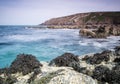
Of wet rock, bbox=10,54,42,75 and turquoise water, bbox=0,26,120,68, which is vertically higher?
wet rock, bbox=10,54,42,75

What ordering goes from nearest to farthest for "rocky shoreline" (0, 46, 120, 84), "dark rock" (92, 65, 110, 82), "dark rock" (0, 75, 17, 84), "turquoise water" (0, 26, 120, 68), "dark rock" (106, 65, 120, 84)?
"rocky shoreline" (0, 46, 120, 84) → "dark rock" (106, 65, 120, 84) → "dark rock" (92, 65, 110, 82) → "dark rock" (0, 75, 17, 84) → "turquoise water" (0, 26, 120, 68)

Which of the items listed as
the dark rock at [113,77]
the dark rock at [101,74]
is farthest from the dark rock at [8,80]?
the dark rock at [113,77]

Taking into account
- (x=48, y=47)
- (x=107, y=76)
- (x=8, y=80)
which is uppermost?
(x=107, y=76)

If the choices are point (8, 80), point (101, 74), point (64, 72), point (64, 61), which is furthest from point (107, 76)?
point (8, 80)

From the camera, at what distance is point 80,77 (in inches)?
186

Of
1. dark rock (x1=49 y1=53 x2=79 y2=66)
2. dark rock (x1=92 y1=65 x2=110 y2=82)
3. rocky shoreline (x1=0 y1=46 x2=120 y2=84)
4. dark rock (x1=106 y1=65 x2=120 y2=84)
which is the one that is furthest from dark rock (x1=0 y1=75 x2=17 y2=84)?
dark rock (x1=106 y1=65 x2=120 y2=84)

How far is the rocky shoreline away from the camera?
4.79 metres

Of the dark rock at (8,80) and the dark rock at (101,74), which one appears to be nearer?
the dark rock at (101,74)

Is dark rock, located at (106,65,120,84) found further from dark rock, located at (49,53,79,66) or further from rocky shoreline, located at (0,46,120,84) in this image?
dark rock, located at (49,53,79,66)

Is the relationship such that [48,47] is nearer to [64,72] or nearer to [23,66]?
[23,66]

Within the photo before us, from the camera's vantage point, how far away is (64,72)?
5.01 meters

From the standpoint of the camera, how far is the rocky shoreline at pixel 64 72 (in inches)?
189

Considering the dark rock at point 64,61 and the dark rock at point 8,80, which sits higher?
the dark rock at point 64,61

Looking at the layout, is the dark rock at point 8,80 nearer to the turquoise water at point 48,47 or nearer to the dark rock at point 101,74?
the dark rock at point 101,74
